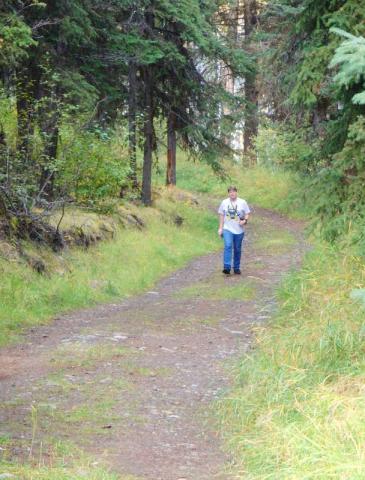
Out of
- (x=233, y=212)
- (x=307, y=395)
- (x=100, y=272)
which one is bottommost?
(x=100, y=272)

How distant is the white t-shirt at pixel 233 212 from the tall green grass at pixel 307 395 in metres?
5.61

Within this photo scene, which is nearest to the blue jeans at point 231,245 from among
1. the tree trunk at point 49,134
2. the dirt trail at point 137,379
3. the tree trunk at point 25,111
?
the dirt trail at point 137,379

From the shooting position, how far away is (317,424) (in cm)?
539

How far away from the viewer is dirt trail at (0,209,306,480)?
584cm

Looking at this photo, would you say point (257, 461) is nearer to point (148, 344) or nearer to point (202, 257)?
point (148, 344)

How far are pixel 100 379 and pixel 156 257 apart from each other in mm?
9507

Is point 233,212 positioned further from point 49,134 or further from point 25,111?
point 25,111

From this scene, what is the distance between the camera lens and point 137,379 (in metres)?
7.73

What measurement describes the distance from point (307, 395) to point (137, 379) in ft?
7.32

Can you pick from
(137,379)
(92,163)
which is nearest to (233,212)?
(92,163)

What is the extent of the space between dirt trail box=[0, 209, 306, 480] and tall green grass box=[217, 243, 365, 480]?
300 millimetres

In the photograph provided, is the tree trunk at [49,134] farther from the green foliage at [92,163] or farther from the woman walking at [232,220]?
the woman walking at [232,220]

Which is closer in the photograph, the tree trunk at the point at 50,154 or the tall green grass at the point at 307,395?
the tall green grass at the point at 307,395

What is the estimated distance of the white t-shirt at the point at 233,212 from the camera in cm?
1479
